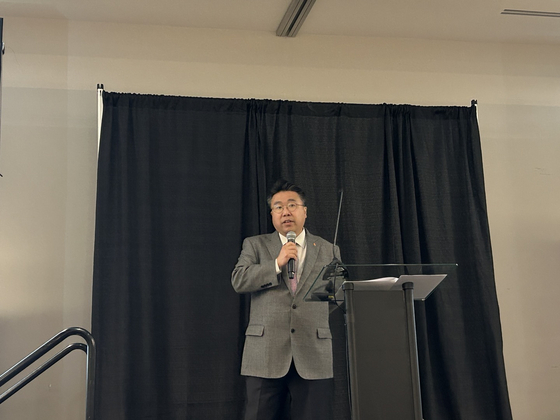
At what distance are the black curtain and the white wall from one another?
22 cm

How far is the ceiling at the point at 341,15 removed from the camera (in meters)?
4.30

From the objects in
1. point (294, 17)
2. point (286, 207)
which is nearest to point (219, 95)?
point (294, 17)

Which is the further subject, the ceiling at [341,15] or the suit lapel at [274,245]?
the ceiling at [341,15]

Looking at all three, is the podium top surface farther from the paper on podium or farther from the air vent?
the air vent

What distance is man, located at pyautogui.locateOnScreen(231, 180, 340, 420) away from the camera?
10.5 feet

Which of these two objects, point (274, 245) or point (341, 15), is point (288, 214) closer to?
point (274, 245)

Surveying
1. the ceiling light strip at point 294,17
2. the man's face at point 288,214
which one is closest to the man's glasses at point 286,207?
the man's face at point 288,214

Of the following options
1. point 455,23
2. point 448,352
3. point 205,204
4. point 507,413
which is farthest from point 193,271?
point 455,23

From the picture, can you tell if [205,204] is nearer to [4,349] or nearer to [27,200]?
[27,200]

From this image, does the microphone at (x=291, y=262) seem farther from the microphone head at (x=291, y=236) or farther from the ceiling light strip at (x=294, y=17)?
the ceiling light strip at (x=294, y=17)

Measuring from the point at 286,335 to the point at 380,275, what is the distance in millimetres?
1061

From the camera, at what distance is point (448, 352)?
14.3 feet

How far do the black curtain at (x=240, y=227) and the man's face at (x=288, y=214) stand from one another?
2.58 feet

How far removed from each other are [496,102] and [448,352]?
207 cm
